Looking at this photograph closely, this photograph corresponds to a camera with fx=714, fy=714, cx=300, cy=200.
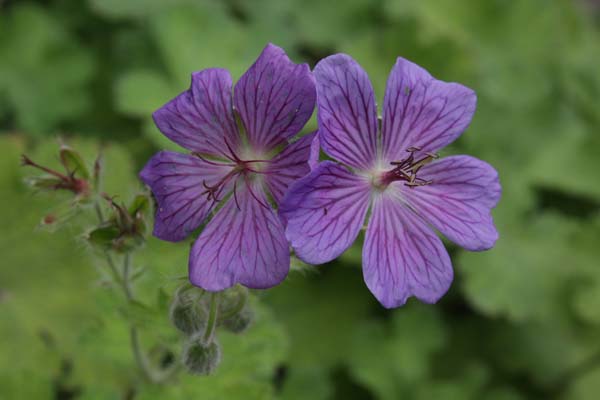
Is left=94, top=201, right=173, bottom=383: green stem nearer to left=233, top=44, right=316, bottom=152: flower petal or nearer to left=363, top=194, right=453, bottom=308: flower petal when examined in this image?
left=233, top=44, right=316, bottom=152: flower petal

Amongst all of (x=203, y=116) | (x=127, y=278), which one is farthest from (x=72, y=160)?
(x=203, y=116)

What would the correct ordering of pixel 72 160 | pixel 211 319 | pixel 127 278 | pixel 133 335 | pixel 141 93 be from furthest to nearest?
1. pixel 141 93
2. pixel 133 335
3. pixel 127 278
4. pixel 72 160
5. pixel 211 319

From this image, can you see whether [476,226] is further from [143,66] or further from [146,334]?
[143,66]

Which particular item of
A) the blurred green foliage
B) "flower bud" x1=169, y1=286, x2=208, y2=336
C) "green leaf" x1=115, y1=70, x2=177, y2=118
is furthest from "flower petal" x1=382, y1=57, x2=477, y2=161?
"green leaf" x1=115, y1=70, x2=177, y2=118

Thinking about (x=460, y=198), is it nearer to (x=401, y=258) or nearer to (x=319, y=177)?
(x=401, y=258)

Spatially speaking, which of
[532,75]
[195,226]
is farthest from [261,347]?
[532,75]

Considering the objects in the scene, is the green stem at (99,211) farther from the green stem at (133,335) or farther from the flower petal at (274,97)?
the flower petal at (274,97)

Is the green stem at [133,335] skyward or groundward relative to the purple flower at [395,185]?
groundward

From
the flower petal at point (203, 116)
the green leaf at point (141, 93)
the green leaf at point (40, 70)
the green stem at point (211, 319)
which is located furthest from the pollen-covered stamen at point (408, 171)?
the green leaf at point (40, 70)
